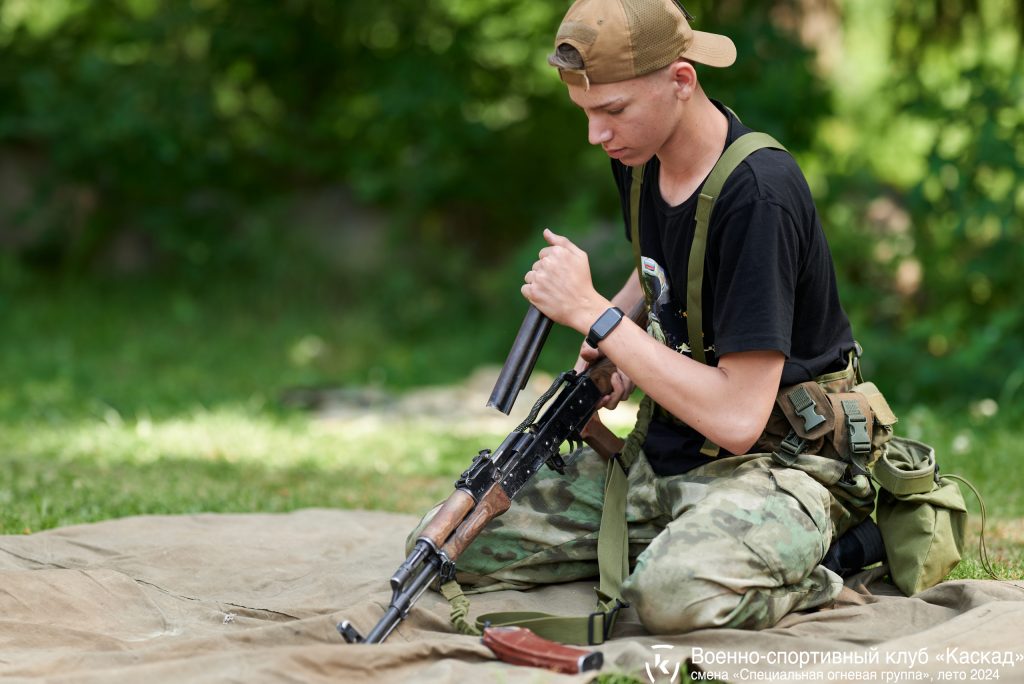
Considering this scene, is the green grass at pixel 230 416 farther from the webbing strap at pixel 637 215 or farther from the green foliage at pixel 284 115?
the webbing strap at pixel 637 215

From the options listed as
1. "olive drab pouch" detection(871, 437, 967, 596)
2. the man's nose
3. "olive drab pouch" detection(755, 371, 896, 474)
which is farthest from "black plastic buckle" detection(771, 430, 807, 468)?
the man's nose

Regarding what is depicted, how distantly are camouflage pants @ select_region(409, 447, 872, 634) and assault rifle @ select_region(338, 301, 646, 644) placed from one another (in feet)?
0.54

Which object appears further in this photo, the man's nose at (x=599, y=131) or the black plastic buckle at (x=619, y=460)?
the black plastic buckle at (x=619, y=460)

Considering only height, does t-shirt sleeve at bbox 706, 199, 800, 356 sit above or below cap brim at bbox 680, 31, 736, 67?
below

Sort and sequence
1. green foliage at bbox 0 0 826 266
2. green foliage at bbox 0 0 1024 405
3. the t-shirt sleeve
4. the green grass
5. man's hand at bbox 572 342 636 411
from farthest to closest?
green foliage at bbox 0 0 826 266, green foliage at bbox 0 0 1024 405, the green grass, man's hand at bbox 572 342 636 411, the t-shirt sleeve

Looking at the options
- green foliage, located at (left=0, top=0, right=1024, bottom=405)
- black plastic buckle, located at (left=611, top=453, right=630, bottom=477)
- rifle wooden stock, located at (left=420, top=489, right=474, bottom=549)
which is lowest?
rifle wooden stock, located at (left=420, top=489, right=474, bottom=549)

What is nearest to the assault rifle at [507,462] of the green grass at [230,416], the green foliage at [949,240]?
the green grass at [230,416]

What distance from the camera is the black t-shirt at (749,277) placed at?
3.16m

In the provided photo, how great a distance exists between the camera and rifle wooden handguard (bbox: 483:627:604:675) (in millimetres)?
3008

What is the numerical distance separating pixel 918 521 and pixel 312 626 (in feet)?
6.05

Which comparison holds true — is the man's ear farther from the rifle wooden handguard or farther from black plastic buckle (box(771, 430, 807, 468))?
the rifle wooden handguard

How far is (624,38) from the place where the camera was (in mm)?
3184

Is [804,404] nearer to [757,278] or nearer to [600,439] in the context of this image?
[757,278]

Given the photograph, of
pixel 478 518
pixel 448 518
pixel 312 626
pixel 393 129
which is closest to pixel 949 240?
pixel 393 129
